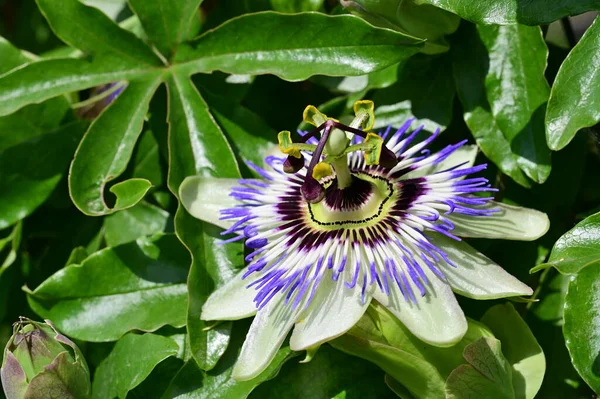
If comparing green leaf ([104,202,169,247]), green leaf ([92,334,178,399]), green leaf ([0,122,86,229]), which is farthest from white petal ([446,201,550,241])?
green leaf ([0,122,86,229])

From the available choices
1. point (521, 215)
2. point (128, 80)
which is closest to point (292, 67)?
point (128, 80)

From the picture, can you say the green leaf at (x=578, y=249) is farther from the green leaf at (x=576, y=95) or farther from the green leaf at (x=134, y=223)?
the green leaf at (x=134, y=223)

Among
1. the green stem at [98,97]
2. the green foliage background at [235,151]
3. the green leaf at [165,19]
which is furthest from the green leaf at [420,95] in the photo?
the green stem at [98,97]

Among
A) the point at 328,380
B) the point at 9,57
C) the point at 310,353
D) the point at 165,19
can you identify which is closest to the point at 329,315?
the point at 310,353

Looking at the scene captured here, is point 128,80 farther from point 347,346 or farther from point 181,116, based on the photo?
point 347,346

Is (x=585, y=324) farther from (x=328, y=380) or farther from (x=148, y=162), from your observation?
(x=148, y=162)

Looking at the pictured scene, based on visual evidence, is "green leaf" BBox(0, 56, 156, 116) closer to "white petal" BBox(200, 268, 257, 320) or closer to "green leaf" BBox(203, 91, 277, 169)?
"green leaf" BBox(203, 91, 277, 169)
